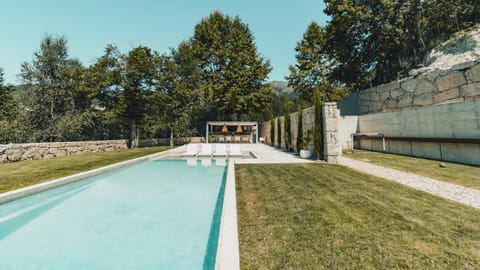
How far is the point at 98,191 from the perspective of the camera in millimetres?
6043

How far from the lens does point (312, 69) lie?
2266 centimetres

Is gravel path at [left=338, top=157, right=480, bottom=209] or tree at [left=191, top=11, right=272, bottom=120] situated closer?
gravel path at [left=338, top=157, right=480, bottom=209]

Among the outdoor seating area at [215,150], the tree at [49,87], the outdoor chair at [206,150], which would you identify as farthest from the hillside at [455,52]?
the tree at [49,87]

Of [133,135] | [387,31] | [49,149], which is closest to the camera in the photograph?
[49,149]

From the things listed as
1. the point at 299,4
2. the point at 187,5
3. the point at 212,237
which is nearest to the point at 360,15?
the point at 299,4

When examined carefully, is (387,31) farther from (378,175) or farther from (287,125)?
(378,175)

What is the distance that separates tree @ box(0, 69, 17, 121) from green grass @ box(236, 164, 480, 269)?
74.4 ft

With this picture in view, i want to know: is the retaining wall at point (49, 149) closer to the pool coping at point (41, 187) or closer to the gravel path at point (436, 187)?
the pool coping at point (41, 187)

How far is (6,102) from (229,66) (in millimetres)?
21390

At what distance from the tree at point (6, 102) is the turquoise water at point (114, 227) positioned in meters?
17.5

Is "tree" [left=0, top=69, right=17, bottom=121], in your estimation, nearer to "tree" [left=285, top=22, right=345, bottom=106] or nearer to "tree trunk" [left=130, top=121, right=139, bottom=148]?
"tree trunk" [left=130, top=121, right=139, bottom=148]

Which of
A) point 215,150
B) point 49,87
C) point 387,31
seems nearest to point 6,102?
point 49,87

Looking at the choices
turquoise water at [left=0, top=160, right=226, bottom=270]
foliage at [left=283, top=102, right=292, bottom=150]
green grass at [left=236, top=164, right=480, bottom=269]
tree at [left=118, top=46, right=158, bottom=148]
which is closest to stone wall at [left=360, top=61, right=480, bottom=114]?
foliage at [left=283, top=102, right=292, bottom=150]

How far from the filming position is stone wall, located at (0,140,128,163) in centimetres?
1039
